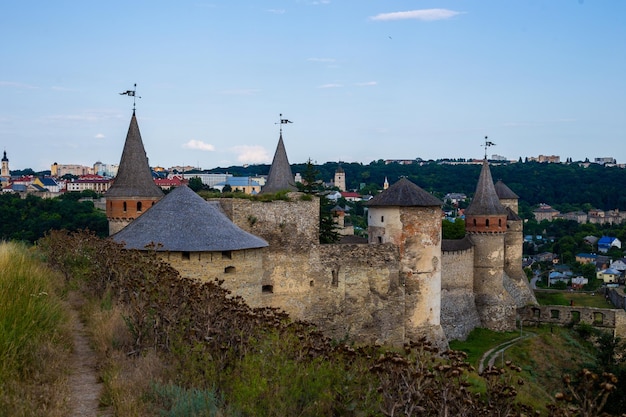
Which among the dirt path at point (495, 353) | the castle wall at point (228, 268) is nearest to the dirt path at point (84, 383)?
the castle wall at point (228, 268)

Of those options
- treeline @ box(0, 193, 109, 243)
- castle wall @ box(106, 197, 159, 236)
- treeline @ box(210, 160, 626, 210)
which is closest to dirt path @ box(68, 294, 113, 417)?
castle wall @ box(106, 197, 159, 236)

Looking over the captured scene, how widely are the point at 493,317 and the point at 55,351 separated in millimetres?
30819

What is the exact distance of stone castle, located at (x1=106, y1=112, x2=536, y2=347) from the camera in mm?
16672

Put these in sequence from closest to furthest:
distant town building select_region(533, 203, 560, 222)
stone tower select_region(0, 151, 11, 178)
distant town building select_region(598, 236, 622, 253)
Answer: distant town building select_region(598, 236, 622, 253)
distant town building select_region(533, 203, 560, 222)
stone tower select_region(0, 151, 11, 178)

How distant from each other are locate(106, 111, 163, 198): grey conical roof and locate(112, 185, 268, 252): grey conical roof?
34.8ft

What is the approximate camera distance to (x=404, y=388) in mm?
6848

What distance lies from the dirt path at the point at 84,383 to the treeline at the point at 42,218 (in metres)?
35.9

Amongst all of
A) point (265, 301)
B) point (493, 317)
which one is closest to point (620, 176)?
point (493, 317)

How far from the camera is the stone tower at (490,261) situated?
118ft

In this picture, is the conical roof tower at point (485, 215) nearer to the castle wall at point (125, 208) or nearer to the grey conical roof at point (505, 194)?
the grey conical roof at point (505, 194)

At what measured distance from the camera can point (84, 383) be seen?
A: 8.34m

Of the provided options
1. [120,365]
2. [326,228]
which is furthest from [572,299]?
[120,365]

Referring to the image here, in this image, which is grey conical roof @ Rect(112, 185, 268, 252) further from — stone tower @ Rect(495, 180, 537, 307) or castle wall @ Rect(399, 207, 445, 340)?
stone tower @ Rect(495, 180, 537, 307)

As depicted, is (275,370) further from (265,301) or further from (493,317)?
(493,317)
